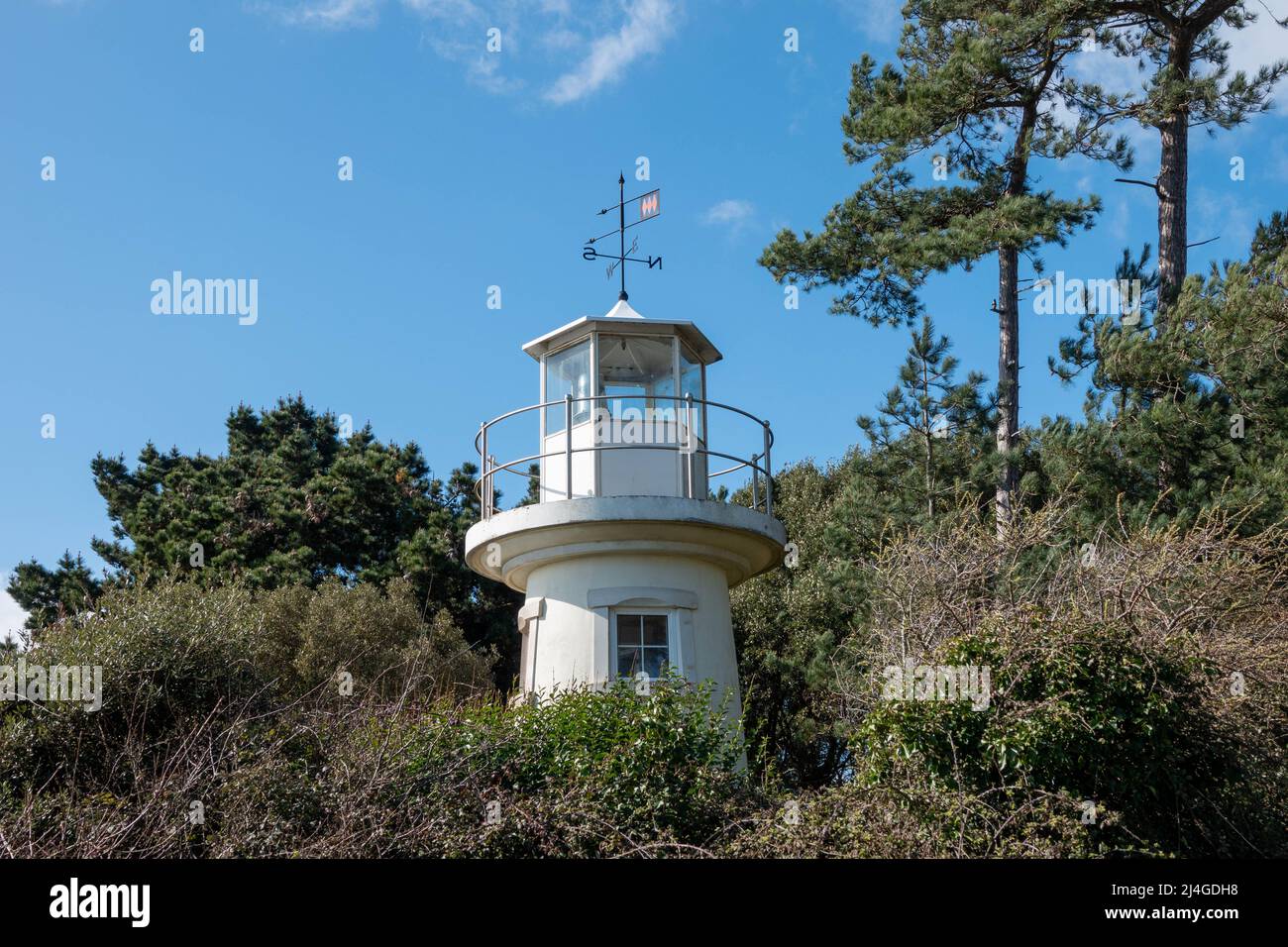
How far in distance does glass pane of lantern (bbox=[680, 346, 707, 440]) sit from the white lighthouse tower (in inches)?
0.7

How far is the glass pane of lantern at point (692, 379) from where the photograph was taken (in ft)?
47.8

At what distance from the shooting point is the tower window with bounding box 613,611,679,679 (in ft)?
45.0

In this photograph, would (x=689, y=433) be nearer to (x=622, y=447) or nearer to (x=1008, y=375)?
(x=622, y=447)

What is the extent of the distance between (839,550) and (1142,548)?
6.96m

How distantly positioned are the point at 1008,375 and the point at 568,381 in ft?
24.1

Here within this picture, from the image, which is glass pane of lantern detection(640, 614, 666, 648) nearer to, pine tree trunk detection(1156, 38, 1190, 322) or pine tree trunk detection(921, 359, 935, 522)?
pine tree trunk detection(921, 359, 935, 522)

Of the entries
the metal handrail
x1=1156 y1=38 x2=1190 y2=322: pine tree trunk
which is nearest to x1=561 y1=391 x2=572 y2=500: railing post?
the metal handrail

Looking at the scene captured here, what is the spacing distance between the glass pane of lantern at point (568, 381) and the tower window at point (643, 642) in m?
2.11

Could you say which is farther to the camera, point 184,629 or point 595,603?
point 595,603

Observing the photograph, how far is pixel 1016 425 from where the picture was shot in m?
18.7

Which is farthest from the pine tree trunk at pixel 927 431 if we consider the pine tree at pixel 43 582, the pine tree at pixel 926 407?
the pine tree at pixel 43 582

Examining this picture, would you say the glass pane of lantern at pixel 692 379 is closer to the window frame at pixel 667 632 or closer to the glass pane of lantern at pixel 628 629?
the window frame at pixel 667 632
